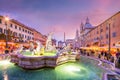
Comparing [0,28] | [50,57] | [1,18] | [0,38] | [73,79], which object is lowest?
[73,79]

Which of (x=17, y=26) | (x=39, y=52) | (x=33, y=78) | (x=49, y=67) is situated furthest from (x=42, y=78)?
(x=17, y=26)

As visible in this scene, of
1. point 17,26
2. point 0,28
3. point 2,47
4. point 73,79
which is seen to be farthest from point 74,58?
point 17,26

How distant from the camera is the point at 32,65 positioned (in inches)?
651

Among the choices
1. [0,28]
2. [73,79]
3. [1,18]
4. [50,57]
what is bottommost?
[73,79]

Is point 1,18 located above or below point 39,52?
above

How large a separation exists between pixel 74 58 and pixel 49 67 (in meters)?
11.5

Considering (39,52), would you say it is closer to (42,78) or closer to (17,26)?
(42,78)

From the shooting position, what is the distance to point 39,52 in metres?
20.9

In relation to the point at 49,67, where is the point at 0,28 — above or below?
above

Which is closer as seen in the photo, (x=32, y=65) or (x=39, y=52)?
(x=32, y=65)

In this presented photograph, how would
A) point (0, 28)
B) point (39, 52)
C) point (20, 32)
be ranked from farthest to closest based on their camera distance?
1. point (20, 32)
2. point (0, 28)
3. point (39, 52)

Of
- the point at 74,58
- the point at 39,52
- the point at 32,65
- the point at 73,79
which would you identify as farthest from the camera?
the point at 74,58

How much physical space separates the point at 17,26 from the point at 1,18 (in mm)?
13248

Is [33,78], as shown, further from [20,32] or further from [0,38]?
[20,32]
